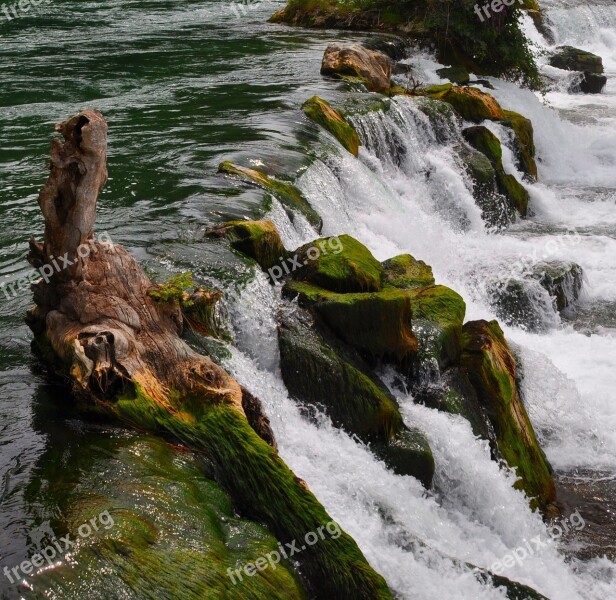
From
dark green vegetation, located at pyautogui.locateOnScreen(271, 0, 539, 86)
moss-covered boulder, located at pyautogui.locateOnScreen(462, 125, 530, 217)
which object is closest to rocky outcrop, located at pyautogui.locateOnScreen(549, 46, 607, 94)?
dark green vegetation, located at pyautogui.locateOnScreen(271, 0, 539, 86)

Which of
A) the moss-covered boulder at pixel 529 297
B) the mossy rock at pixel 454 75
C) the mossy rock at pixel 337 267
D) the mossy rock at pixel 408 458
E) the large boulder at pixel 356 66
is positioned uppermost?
the large boulder at pixel 356 66

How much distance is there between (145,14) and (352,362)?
20.8 meters

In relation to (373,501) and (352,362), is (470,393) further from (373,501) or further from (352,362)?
(373,501)

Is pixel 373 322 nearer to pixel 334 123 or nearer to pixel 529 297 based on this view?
pixel 529 297

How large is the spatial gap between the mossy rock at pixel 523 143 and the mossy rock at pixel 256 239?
9.29 m

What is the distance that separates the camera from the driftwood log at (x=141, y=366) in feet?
19.0

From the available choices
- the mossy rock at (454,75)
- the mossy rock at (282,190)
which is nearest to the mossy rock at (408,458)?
the mossy rock at (282,190)

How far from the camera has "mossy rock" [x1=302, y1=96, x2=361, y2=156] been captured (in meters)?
13.9

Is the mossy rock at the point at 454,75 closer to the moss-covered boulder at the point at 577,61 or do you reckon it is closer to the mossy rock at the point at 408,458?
the moss-covered boulder at the point at 577,61

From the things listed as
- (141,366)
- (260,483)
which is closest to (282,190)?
(141,366)

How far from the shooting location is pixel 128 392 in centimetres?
616

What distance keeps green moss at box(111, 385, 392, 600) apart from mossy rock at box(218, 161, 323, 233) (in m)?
4.96

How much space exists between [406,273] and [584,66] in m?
16.6

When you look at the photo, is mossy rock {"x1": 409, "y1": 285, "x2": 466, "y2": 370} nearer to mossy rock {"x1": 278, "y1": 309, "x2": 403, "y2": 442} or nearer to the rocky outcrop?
mossy rock {"x1": 278, "y1": 309, "x2": 403, "y2": 442}
